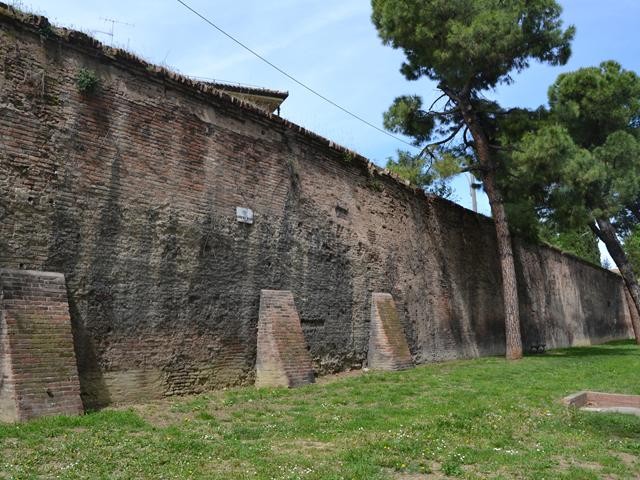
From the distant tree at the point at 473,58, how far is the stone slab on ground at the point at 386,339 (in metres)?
3.64

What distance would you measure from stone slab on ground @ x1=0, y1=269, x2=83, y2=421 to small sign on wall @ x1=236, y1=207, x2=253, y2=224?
297cm

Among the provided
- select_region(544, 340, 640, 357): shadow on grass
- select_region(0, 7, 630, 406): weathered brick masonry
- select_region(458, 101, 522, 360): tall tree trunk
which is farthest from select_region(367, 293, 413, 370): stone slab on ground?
select_region(544, 340, 640, 357): shadow on grass

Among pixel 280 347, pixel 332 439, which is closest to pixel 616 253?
pixel 280 347

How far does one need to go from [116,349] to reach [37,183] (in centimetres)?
205

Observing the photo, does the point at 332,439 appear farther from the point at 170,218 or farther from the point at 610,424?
the point at 170,218

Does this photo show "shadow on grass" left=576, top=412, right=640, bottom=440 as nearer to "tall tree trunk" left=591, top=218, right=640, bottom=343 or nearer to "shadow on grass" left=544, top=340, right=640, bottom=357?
"shadow on grass" left=544, top=340, right=640, bottom=357

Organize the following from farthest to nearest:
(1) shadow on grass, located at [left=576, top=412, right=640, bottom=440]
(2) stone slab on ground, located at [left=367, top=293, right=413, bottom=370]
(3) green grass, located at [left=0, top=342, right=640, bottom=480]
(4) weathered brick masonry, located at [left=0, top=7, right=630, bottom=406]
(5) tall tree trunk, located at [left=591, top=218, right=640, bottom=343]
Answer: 1. (5) tall tree trunk, located at [left=591, top=218, right=640, bottom=343]
2. (2) stone slab on ground, located at [left=367, top=293, right=413, bottom=370]
3. (4) weathered brick masonry, located at [left=0, top=7, right=630, bottom=406]
4. (1) shadow on grass, located at [left=576, top=412, right=640, bottom=440]
5. (3) green grass, located at [left=0, top=342, right=640, bottom=480]

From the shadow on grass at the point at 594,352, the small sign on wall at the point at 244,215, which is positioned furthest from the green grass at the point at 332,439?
the shadow on grass at the point at 594,352

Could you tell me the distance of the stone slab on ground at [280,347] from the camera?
8430 millimetres

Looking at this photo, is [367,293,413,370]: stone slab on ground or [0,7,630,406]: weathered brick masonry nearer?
[0,7,630,406]: weathered brick masonry

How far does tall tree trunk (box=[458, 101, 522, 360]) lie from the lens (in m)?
13.9

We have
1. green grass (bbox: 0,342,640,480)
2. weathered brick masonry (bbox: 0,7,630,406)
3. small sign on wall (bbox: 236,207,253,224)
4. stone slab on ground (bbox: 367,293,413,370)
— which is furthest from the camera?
stone slab on ground (bbox: 367,293,413,370)

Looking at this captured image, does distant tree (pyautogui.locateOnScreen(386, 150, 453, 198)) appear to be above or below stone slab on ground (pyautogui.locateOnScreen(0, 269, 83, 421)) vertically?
above

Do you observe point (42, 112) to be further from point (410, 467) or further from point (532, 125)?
point (532, 125)
